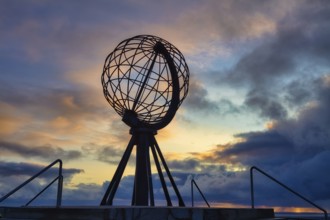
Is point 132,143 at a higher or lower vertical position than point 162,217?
higher

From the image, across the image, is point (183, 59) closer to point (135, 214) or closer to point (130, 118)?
point (130, 118)

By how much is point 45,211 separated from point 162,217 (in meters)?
3.13

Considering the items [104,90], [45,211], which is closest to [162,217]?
[45,211]

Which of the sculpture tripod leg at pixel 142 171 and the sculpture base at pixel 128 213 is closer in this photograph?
the sculpture base at pixel 128 213

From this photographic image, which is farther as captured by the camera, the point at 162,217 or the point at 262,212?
the point at 262,212

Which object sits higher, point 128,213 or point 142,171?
point 142,171

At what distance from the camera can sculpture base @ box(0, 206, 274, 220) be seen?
9.71 metres

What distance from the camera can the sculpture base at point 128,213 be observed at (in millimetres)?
9711

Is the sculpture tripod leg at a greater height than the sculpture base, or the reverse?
the sculpture tripod leg

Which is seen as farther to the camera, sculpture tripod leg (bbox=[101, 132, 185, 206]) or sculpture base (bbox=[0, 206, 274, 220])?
sculpture tripod leg (bbox=[101, 132, 185, 206])

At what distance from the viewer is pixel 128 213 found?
383 inches

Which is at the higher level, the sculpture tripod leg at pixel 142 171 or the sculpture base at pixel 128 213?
the sculpture tripod leg at pixel 142 171

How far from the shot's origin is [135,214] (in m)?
9.77

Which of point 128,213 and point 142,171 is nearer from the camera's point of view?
point 128,213
